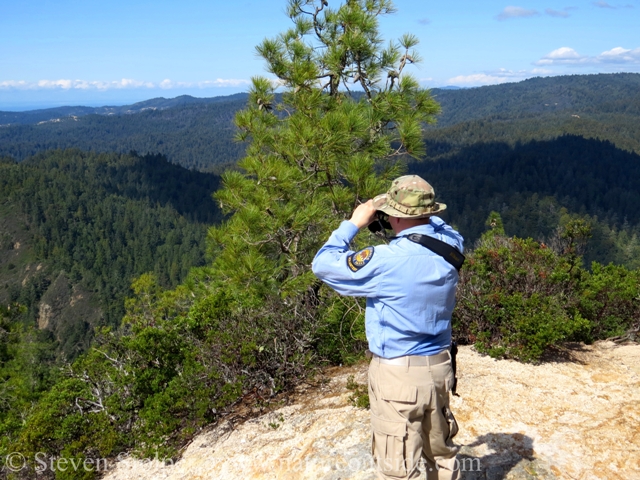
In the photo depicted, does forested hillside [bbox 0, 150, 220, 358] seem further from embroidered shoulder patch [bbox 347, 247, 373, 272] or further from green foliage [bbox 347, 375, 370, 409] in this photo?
embroidered shoulder patch [bbox 347, 247, 373, 272]

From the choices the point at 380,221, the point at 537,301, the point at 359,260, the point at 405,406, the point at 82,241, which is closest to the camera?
the point at 359,260

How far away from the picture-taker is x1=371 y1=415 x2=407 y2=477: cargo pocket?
7.89 ft

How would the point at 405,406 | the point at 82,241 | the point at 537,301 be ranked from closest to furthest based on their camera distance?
the point at 405,406, the point at 537,301, the point at 82,241

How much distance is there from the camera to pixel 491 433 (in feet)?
12.6

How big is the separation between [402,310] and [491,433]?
2.23 m

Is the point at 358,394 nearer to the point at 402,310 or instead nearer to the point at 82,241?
the point at 402,310

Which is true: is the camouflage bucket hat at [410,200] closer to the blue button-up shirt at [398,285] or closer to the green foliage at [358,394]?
the blue button-up shirt at [398,285]

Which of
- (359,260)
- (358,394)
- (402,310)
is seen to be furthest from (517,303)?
(359,260)

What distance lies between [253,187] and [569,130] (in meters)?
202

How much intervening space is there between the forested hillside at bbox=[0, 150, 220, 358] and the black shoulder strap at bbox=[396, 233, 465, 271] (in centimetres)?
7498

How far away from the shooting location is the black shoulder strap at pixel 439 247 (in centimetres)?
231

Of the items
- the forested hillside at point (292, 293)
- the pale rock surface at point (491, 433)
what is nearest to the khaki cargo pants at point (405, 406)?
the pale rock surface at point (491, 433)

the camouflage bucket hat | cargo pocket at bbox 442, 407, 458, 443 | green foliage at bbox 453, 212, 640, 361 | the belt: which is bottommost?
green foliage at bbox 453, 212, 640, 361

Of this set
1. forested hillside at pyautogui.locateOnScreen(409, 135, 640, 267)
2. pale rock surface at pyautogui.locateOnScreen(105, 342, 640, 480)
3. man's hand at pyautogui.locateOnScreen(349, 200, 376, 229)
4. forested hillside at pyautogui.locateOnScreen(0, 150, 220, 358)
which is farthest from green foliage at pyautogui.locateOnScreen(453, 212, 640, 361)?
forested hillside at pyautogui.locateOnScreen(409, 135, 640, 267)
